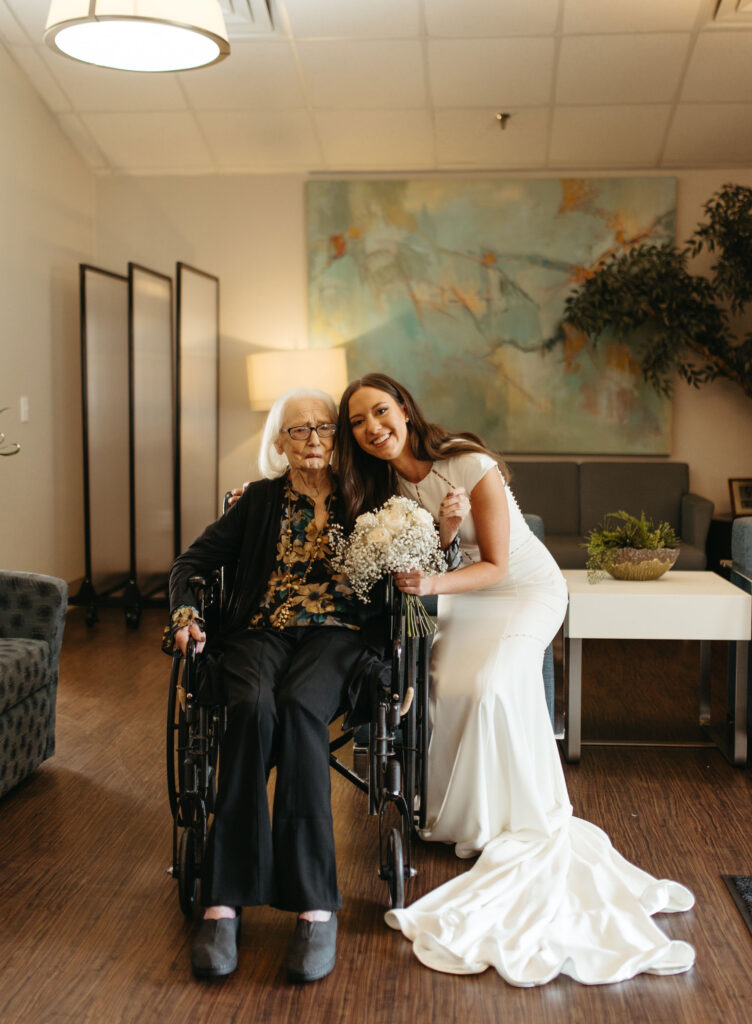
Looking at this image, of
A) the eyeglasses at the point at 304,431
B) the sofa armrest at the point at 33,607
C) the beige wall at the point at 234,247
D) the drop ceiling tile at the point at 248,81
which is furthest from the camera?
the beige wall at the point at 234,247

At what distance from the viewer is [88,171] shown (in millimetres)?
6371

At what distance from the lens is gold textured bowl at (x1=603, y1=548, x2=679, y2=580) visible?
3.54 metres

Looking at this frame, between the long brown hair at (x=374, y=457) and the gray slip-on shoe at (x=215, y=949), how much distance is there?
102cm

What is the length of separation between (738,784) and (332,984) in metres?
1.66

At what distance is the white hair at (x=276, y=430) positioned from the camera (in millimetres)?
2795

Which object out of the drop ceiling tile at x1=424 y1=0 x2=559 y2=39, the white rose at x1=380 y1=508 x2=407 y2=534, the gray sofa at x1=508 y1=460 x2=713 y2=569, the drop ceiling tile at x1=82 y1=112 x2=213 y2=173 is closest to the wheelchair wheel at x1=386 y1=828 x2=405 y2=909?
the white rose at x1=380 y1=508 x2=407 y2=534

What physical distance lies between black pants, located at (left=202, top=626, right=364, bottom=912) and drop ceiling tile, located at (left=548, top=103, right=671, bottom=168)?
14.3ft

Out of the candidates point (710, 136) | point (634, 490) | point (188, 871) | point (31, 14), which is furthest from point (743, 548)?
point (31, 14)

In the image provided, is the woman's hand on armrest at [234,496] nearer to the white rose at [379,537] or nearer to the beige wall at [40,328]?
the white rose at [379,537]

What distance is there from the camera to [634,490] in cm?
602

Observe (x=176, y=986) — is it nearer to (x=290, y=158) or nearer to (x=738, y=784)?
(x=738, y=784)

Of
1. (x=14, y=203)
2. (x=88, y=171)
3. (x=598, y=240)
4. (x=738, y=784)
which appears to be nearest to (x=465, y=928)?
(x=738, y=784)

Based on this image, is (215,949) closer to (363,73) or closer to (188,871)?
(188,871)

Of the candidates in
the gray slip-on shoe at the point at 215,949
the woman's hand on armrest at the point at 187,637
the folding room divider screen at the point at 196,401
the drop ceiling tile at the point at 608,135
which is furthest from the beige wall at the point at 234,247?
the gray slip-on shoe at the point at 215,949
